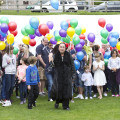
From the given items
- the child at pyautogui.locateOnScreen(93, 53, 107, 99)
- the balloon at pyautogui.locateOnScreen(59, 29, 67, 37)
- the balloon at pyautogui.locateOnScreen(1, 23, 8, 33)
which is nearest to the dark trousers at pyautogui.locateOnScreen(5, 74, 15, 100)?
the balloon at pyautogui.locateOnScreen(1, 23, 8, 33)

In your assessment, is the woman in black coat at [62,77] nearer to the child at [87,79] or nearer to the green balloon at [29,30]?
the green balloon at [29,30]

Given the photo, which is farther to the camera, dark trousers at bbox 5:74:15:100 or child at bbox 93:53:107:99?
child at bbox 93:53:107:99

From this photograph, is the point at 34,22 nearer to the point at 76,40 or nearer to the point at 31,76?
the point at 76,40

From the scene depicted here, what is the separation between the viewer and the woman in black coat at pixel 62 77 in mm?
9719

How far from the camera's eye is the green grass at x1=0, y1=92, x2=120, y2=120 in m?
8.80

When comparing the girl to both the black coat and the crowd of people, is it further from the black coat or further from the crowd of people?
the black coat

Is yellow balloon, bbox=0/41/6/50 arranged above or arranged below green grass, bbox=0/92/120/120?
above

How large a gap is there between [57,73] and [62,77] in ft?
0.55

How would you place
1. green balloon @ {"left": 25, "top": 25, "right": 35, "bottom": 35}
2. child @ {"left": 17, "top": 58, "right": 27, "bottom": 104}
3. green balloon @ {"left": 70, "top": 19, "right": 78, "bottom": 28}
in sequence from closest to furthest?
child @ {"left": 17, "top": 58, "right": 27, "bottom": 104} < green balloon @ {"left": 70, "top": 19, "right": 78, "bottom": 28} < green balloon @ {"left": 25, "top": 25, "right": 35, "bottom": 35}

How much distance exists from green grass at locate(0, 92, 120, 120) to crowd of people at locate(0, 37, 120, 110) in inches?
10.7

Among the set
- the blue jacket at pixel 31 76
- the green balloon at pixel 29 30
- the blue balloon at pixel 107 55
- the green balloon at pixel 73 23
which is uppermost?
the green balloon at pixel 73 23

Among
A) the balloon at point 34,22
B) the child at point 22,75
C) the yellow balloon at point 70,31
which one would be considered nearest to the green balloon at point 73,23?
the yellow balloon at point 70,31

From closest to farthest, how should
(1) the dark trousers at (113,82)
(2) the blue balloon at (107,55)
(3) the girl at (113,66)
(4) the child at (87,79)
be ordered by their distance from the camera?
(4) the child at (87,79) → (3) the girl at (113,66) → (1) the dark trousers at (113,82) → (2) the blue balloon at (107,55)

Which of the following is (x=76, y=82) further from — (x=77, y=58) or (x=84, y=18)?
(x=84, y=18)
